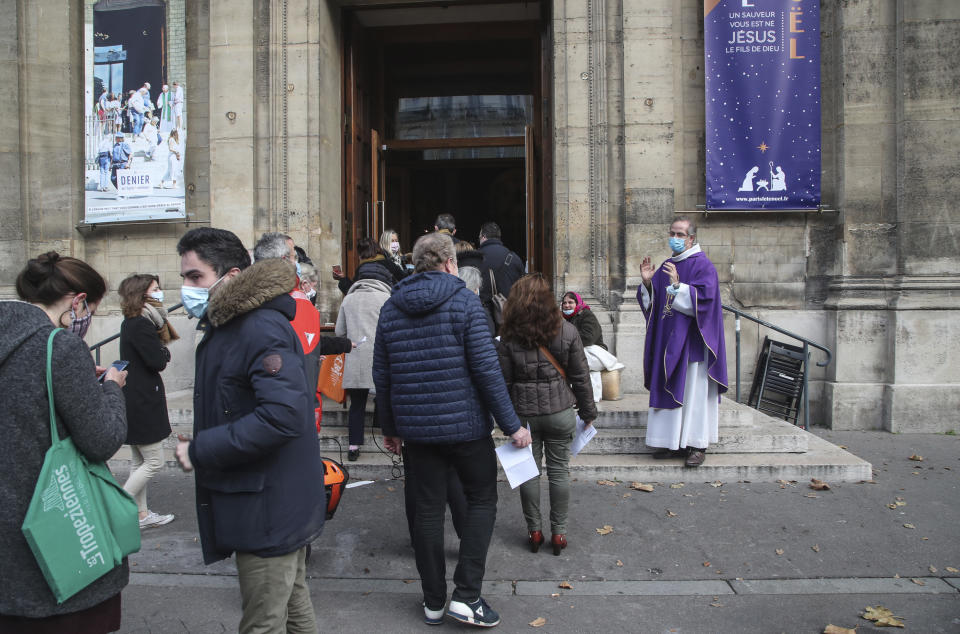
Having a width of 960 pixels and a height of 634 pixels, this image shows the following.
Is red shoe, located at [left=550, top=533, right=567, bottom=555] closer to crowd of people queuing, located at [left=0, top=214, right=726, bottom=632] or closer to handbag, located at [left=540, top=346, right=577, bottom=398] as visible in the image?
crowd of people queuing, located at [left=0, top=214, right=726, bottom=632]

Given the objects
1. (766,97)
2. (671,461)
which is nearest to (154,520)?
(671,461)

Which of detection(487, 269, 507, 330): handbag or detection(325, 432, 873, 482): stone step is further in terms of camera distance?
detection(487, 269, 507, 330): handbag

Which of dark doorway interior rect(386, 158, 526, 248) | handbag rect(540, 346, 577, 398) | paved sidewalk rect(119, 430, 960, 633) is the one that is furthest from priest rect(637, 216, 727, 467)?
dark doorway interior rect(386, 158, 526, 248)

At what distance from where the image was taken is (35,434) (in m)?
2.16

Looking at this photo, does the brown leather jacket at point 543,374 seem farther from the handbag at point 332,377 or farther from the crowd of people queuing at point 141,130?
the crowd of people queuing at point 141,130

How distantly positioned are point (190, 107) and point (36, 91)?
210 cm

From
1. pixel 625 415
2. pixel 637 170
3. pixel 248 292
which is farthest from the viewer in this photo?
pixel 637 170

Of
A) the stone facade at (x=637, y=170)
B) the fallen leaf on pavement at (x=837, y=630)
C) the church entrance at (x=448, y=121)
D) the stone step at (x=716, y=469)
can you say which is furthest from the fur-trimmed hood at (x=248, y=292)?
the church entrance at (x=448, y=121)

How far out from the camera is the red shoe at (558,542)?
450 cm

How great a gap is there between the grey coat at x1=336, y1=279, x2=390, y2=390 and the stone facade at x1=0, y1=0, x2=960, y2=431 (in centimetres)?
304

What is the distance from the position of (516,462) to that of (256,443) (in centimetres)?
176

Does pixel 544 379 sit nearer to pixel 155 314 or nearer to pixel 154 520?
pixel 155 314

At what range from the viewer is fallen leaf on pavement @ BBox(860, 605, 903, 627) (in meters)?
3.54

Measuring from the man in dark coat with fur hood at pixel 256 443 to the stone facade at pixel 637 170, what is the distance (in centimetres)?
613
